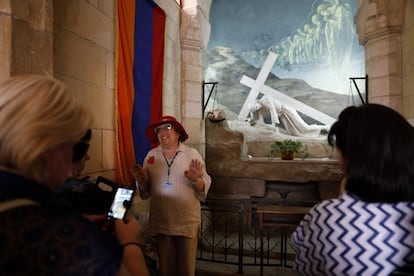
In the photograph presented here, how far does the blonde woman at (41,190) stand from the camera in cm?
63

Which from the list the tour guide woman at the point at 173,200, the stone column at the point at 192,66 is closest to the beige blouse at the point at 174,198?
the tour guide woman at the point at 173,200

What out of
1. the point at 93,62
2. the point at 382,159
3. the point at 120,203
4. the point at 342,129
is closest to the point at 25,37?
the point at 93,62

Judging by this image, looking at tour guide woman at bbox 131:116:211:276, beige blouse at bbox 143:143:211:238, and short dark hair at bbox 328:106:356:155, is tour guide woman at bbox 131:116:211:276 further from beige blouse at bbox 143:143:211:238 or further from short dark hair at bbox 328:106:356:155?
short dark hair at bbox 328:106:356:155

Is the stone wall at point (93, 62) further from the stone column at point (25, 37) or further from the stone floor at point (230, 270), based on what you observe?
the stone floor at point (230, 270)

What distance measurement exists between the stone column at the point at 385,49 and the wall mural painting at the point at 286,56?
301cm

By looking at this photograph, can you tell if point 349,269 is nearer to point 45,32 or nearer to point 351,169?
point 351,169

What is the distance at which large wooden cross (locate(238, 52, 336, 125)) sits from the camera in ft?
28.6

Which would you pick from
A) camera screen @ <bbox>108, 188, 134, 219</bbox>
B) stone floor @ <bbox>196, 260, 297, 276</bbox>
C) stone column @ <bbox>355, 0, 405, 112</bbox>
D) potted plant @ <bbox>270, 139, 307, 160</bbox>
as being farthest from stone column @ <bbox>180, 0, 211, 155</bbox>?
camera screen @ <bbox>108, 188, 134, 219</bbox>

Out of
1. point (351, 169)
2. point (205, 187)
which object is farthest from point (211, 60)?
point (351, 169)

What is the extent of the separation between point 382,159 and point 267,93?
8.15 meters

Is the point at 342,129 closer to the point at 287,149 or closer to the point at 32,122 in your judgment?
the point at 32,122

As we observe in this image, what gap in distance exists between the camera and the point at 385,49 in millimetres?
5273

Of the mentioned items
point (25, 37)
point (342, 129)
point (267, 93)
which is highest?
point (267, 93)

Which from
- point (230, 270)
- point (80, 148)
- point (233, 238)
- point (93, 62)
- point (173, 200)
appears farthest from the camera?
point (233, 238)
